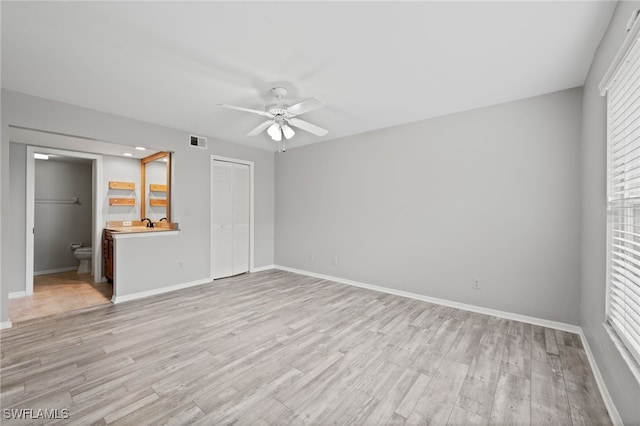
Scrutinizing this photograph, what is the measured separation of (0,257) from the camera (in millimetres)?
2775

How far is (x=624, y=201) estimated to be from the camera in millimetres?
1618

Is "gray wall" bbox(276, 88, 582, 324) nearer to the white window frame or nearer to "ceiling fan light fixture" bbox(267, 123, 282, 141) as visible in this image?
the white window frame

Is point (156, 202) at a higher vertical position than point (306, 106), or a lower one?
lower

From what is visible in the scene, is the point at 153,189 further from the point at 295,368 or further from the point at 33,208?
the point at 295,368

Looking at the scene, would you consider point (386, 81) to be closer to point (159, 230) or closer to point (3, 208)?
point (159, 230)

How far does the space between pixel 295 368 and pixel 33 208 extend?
477 centimetres

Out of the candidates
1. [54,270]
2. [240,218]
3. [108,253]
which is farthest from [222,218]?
[54,270]

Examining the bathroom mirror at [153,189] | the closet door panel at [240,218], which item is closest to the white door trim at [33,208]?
the bathroom mirror at [153,189]

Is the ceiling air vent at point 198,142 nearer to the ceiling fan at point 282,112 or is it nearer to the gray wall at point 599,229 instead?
the ceiling fan at point 282,112

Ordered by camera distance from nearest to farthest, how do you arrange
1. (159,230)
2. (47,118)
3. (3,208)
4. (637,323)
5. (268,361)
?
(637,323) < (268,361) < (3,208) < (47,118) < (159,230)

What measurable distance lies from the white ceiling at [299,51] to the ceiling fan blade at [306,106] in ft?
0.83

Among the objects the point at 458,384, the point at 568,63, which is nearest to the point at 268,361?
the point at 458,384

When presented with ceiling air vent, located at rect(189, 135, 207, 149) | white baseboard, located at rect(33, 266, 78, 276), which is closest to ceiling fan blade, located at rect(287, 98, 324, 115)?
ceiling air vent, located at rect(189, 135, 207, 149)

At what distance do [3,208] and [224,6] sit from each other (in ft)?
10.5
